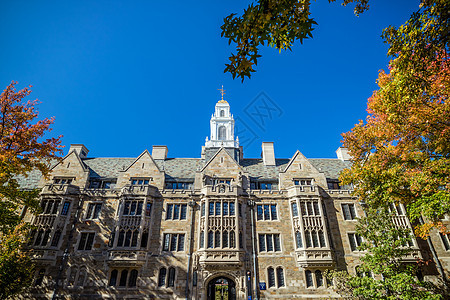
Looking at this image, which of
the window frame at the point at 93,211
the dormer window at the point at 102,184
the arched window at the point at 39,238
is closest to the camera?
the arched window at the point at 39,238

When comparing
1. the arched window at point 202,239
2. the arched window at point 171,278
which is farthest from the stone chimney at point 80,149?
the arched window at point 202,239

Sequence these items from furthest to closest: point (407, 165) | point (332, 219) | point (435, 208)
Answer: point (332, 219)
point (407, 165)
point (435, 208)

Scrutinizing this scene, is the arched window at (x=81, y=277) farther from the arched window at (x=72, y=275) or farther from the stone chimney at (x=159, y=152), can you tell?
the stone chimney at (x=159, y=152)

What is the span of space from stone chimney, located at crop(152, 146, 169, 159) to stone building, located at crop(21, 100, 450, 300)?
Result: 435 centimetres

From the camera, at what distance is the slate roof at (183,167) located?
29.7 meters

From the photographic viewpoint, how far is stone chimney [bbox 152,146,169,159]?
3416 centimetres

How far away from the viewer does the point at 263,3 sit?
5027mm

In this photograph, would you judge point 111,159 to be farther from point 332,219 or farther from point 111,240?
point 332,219

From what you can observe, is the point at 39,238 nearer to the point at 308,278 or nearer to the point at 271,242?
the point at 271,242

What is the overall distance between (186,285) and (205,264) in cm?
254

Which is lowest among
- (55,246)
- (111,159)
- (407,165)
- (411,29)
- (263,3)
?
(55,246)

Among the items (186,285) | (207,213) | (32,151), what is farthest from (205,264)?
(32,151)

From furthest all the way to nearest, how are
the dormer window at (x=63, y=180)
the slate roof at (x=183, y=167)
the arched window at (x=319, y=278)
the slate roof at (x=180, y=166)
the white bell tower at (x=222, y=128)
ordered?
the white bell tower at (x=222, y=128) < the slate roof at (x=180, y=166) < the slate roof at (x=183, y=167) < the dormer window at (x=63, y=180) < the arched window at (x=319, y=278)

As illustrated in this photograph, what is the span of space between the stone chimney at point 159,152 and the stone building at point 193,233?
4355 millimetres
